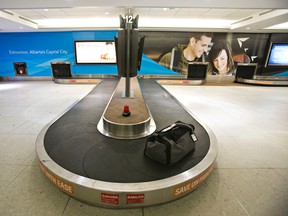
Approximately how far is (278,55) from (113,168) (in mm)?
12115

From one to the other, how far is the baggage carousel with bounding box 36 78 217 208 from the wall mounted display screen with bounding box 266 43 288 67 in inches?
394

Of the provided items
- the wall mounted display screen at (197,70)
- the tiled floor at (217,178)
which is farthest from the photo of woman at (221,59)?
the tiled floor at (217,178)

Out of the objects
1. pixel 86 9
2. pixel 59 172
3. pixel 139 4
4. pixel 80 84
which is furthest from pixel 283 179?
pixel 80 84

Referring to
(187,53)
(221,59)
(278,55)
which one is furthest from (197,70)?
(278,55)

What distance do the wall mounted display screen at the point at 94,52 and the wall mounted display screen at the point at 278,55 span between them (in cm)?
930

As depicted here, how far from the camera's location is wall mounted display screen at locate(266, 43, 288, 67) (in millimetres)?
9594

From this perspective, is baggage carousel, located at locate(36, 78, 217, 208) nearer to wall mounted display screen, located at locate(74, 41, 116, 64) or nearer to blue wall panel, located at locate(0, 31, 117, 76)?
wall mounted display screen, located at locate(74, 41, 116, 64)

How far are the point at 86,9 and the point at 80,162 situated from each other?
628 cm

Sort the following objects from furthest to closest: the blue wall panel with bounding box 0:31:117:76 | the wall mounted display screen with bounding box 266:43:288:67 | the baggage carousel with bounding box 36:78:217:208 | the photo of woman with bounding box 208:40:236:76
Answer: the wall mounted display screen with bounding box 266:43:288:67
the photo of woman with bounding box 208:40:236:76
the blue wall panel with bounding box 0:31:117:76
the baggage carousel with bounding box 36:78:217:208

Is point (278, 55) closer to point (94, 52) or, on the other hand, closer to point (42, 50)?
point (94, 52)

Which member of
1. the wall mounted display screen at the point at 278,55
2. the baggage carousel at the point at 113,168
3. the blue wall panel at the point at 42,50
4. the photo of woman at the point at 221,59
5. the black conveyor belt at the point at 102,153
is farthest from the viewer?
the wall mounted display screen at the point at 278,55

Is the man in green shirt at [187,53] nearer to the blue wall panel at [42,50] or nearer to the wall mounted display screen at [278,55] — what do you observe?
the blue wall panel at [42,50]

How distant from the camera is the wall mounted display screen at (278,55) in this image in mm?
9594

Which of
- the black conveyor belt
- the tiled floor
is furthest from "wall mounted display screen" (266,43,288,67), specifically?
the black conveyor belt
